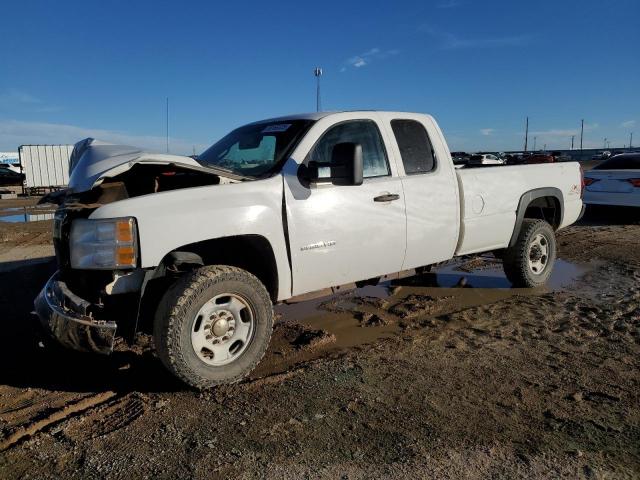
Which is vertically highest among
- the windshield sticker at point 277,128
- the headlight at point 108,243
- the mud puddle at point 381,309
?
the windshield sticker at point 277,128

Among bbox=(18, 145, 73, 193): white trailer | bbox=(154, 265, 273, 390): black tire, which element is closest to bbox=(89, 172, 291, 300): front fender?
bbox=(154, 265, 273, 390): black tire

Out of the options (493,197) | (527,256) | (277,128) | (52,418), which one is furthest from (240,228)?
(527,256)

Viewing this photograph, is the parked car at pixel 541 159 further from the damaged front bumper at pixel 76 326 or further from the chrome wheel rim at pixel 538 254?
the damaged front bumper at pixel 76 326

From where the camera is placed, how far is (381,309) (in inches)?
232

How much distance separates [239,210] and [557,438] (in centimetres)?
251

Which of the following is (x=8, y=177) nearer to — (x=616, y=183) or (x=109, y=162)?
(x=616, y=183)

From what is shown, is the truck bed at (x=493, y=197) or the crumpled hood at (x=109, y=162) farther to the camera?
the truck bed at (x=493, y=197)

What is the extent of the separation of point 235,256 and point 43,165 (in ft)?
92.6

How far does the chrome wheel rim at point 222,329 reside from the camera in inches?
148

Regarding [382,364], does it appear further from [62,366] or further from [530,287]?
[530,287]

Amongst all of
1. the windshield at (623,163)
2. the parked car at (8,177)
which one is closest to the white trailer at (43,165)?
the parked car at (8,177)

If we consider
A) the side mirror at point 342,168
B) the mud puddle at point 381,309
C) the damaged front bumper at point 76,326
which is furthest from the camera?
the mud puddle at point 381,309

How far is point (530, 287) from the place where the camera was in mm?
6660

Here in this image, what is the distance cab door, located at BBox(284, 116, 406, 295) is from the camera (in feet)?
13.9
